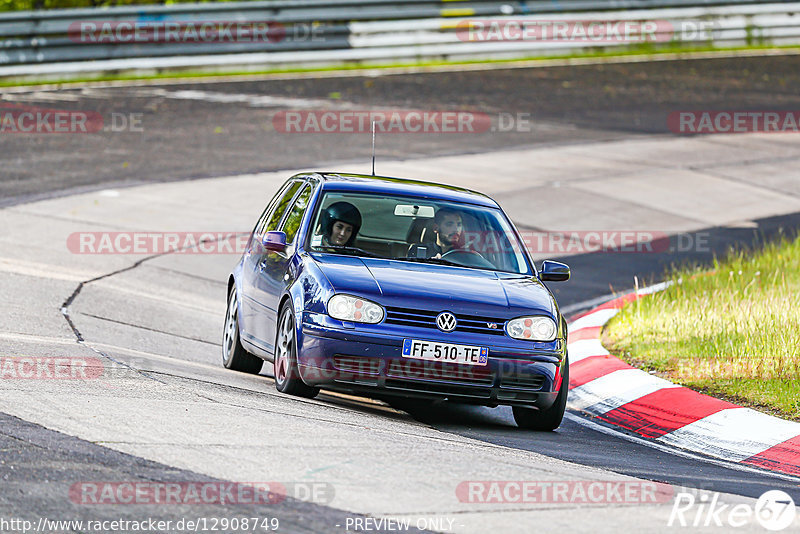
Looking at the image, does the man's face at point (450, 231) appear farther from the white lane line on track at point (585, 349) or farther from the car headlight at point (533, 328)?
the white lane line on track at point (585, 349)

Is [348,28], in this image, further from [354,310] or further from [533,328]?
[354,310]

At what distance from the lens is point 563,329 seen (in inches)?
323

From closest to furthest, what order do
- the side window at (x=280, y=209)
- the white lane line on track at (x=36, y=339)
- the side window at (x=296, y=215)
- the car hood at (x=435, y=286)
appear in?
the car hood at (x=435, y=286) → the white lane line on track at (x=36, y=339) → the side window at (x=296, y=215) → the side window at (x=280, y=209)

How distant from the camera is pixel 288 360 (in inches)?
320

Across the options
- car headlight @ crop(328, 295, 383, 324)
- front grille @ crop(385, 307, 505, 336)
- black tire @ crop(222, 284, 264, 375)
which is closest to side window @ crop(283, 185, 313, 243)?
black tire @ crop(222, 284, 264, 375)

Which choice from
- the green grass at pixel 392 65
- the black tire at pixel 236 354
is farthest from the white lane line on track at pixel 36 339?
the green grass at pixel 392 65

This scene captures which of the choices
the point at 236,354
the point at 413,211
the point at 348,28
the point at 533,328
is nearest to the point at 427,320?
the point at 533,328

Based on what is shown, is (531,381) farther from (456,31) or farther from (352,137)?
(456,31)

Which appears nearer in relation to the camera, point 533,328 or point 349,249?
point 533,328

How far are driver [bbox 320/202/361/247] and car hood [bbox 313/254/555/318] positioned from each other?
32cm

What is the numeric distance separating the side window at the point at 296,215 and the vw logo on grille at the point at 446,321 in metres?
1.66

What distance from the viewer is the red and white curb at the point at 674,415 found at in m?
7.71

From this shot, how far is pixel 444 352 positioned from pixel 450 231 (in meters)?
1.54

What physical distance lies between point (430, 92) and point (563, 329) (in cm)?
1681
